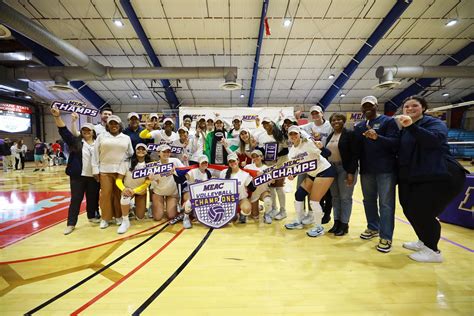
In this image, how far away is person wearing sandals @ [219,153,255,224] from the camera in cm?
382

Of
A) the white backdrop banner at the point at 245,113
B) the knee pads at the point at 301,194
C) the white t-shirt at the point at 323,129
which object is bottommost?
the knee pads at the point at 301,194

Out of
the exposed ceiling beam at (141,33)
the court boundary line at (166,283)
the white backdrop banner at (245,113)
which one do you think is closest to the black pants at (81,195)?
the court boundary line at (166,283)

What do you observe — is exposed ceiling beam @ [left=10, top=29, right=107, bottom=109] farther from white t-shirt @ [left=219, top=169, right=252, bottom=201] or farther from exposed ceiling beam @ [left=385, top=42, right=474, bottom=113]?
exposed ceiling beam @ [left=385, top=42, right=474, bottom=113]

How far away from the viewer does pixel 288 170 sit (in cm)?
325

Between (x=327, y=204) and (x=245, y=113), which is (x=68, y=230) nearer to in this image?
(x=327, y=204)

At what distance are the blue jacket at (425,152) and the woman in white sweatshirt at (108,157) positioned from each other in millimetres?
4185

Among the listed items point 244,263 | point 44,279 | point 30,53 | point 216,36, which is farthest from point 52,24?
point 244,263

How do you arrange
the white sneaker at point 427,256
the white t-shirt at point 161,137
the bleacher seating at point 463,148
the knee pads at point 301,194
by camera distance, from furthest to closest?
the bleacher seating at point 463,148 < the white t-shirt at point 161,137 < the knee pads at point 301,194 < the white sneaker at point 427,256

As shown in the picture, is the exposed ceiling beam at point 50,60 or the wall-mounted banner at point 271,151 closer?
the wall-mounted banner at point 271,151

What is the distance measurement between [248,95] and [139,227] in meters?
14.5

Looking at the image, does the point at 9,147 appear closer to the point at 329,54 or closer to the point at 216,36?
the point at 216,36

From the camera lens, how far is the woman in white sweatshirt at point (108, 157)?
359 centimetres

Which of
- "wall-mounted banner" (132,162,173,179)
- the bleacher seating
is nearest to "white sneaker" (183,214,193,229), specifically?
"wall-mounted banner" (132,162,173,179)

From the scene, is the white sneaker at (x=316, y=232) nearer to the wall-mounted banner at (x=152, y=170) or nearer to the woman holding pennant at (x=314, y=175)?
the woman holding pennant at (x=314, y=175)
